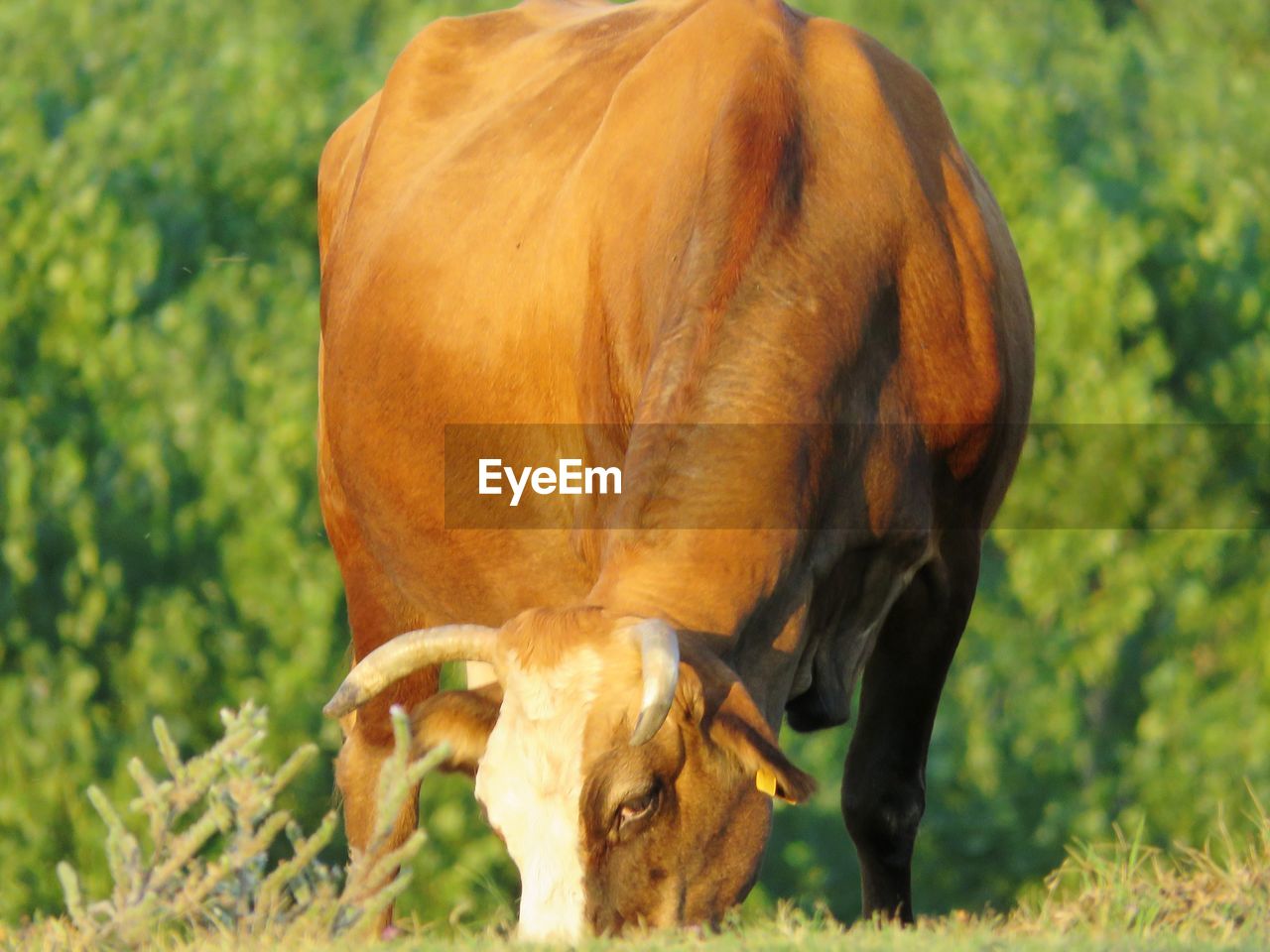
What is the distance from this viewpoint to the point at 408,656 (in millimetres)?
3934

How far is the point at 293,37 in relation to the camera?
873 cm

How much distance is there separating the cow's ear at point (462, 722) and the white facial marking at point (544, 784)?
18 centimetres

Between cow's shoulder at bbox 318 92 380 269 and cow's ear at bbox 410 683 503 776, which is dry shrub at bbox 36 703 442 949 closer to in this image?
cow's ear at bbox 410 683 503 776

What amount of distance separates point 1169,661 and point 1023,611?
60cm

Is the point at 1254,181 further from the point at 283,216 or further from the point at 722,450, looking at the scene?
the point at 722,450

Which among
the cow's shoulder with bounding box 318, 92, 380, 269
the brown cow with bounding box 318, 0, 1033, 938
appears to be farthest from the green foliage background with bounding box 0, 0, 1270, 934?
the brown cow with bounding box 318, 0, 1033, 938

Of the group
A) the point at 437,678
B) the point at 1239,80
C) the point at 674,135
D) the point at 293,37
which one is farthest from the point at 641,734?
the point at 1239,80

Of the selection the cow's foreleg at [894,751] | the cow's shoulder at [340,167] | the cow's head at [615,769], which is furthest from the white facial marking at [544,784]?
the cow's shoulder at [340,167]

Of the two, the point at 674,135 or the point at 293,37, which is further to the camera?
the point at 293,37

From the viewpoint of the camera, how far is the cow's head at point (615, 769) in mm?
3566

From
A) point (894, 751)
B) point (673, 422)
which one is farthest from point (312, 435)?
point (673, 422)

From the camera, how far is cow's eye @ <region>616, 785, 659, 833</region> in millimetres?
3652

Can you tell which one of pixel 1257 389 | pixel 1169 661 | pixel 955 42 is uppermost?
pixel 955 42

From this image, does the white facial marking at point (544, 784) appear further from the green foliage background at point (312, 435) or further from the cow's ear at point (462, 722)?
the green foliage background at point (312, 435)
